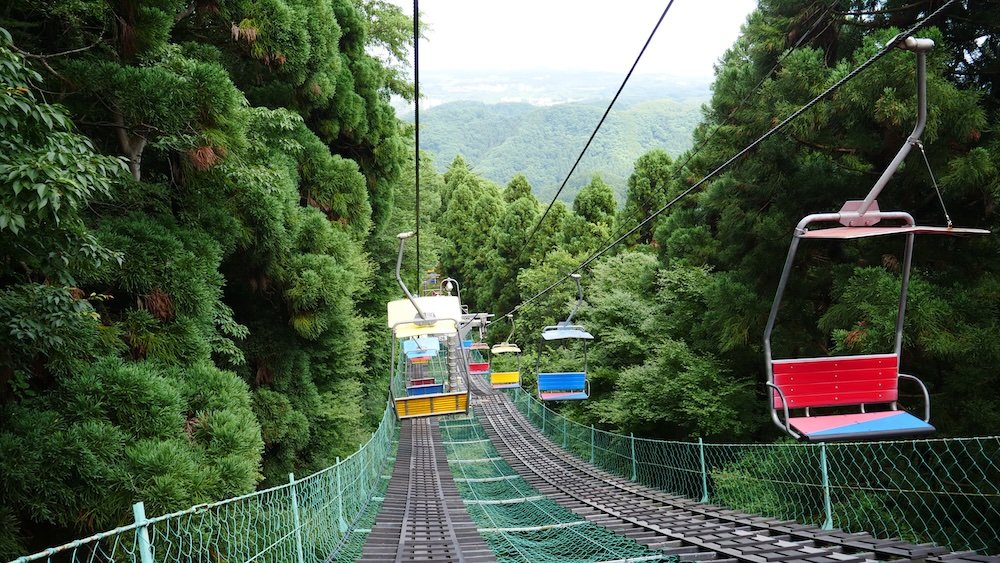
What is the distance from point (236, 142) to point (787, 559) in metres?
5.18

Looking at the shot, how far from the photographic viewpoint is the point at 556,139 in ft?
363

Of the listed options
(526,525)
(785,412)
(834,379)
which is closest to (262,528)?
(526,525)

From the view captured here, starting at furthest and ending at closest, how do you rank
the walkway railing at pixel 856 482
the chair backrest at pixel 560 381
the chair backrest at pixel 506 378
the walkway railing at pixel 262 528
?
the chair backrest at pixel 506 378, the chair backrest at pixel 560 381, the walkway railing at pixel 856 482, the walkway railing at pixel 262 528

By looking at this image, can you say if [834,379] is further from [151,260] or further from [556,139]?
[556,139]

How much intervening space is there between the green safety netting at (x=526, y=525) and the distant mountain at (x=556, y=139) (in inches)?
2549

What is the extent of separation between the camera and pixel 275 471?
775 cm

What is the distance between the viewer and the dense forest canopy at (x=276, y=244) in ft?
12.0

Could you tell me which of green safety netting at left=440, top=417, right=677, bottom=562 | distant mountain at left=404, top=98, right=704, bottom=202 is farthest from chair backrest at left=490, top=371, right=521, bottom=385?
distant mountain at left=404, top=98, right=704, bottom=202

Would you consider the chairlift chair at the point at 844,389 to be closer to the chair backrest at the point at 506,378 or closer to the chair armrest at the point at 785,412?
the chair armrest at the point at 785,412

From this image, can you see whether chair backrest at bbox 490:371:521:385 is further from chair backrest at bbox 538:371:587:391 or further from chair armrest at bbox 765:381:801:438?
chair armrest at bbox 765:381:801:438

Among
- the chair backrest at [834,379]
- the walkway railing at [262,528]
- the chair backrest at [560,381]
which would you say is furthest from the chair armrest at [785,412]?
the chair backrest at [560,381]

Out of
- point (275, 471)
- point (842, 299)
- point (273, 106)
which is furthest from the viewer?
point (273, 106)

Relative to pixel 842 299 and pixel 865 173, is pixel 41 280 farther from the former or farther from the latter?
pixel 865 173

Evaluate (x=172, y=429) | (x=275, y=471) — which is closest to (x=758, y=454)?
(x=275, y=471)
